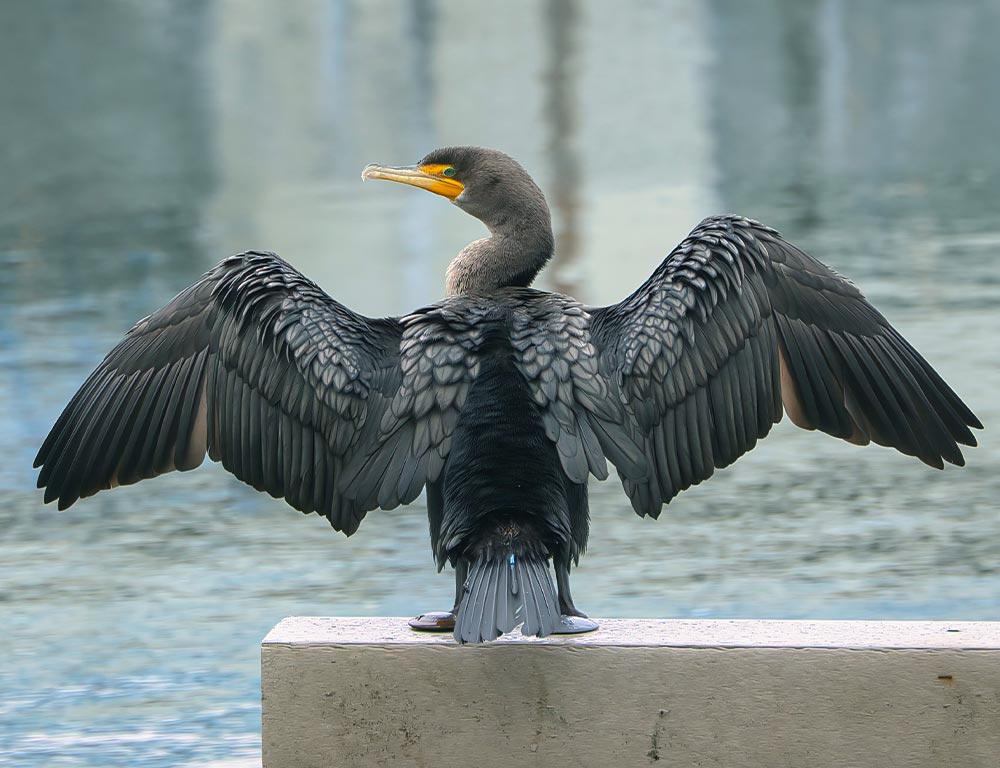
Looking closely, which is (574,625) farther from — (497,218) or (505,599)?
(497,218)

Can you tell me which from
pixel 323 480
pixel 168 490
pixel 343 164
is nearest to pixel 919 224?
pixel 343 164

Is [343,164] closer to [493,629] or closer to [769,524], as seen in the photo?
[769,524]

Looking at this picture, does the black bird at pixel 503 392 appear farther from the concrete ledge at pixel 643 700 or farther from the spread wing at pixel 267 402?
the concrete ledge at pixel 643 700

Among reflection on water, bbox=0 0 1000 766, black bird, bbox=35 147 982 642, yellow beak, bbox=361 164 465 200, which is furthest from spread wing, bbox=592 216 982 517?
reflection on water, bbox=0 0 1000 766

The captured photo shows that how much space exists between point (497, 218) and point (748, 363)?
0.91 m

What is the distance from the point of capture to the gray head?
5340 millimetres

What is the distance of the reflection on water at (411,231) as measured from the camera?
6.88m

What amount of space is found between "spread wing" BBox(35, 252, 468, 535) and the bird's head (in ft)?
1.88

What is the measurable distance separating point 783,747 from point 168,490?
4.80 m

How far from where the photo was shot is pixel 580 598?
698cm

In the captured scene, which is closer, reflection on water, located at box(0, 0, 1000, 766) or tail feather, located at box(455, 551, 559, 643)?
tail feather, located at box(455, 551, 559, 643)

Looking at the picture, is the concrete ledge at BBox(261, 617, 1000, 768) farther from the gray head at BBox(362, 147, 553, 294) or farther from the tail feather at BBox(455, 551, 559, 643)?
the gray head at BBox(362, 147, 553, 294)

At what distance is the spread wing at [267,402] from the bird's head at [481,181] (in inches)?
22.6

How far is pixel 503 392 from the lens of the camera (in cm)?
478
